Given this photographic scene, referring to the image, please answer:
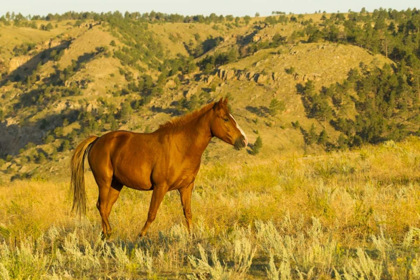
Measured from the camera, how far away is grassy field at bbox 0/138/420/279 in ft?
15.1

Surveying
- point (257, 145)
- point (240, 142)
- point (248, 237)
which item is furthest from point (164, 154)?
point (257, 145)

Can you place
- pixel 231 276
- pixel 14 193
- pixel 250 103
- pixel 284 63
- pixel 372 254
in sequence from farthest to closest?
pixel 284 63 → pixel 250 103 → pixel 14 193 → pixel 372 254 → pixel 231 276

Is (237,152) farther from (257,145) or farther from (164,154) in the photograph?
(164,154)

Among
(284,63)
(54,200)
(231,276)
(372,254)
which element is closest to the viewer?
(231,276)

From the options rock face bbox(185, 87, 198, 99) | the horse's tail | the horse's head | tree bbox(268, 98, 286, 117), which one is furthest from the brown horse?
rock face bbox(185, 87, 198, 99)

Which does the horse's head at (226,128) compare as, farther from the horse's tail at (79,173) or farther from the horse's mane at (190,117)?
the horse's tail at (79,173)

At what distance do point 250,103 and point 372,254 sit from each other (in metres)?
72.7

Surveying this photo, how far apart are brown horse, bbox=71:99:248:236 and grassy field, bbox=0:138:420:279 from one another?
2.63 feet

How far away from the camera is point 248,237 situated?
245 inches

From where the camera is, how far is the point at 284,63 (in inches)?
3329

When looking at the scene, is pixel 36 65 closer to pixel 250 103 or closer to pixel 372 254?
pixel 250 103

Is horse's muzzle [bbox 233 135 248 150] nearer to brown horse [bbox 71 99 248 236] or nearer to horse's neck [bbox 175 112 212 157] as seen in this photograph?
brown horse [bbox 71 99 248 236]

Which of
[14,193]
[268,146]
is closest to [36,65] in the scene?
[268,146]

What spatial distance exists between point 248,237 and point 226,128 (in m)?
1.86
